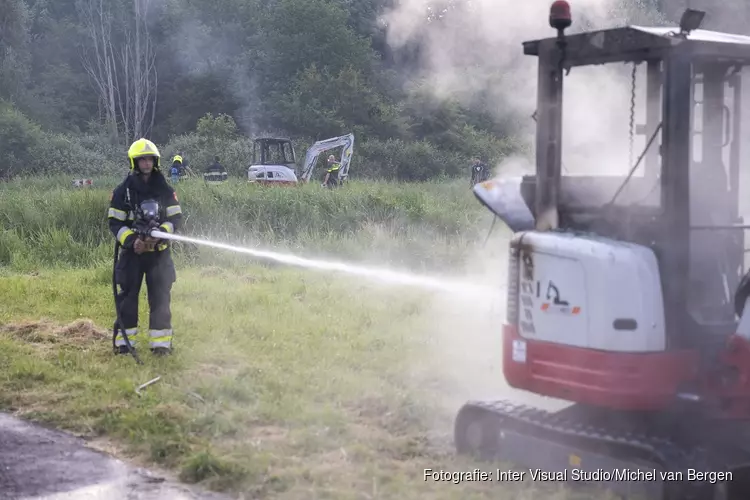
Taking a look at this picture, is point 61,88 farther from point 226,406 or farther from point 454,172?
point 226,406

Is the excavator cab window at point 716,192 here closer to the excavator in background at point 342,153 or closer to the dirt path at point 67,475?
the dirt path at point 67,475

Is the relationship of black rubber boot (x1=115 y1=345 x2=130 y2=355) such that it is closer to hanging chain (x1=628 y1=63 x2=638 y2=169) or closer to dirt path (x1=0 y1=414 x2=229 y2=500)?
dirt path (x1=0 y1=414 x2=229 y2=500)

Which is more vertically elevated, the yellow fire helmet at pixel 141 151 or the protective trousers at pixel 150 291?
the yellow fire helmet at pixel 141 151

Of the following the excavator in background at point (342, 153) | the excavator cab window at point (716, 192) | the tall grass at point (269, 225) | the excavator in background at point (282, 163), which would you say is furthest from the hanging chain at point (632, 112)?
the excavator in background at point (342, 153)

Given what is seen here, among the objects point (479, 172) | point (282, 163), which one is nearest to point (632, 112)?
point (282, 163)

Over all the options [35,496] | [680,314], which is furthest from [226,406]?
[680,314]

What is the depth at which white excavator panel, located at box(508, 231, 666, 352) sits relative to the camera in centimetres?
420

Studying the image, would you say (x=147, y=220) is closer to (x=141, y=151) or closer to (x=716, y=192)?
(x=141, y=151)

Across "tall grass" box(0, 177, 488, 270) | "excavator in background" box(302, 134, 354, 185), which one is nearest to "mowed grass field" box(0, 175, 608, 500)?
"tall grass" box(0, 177, 488, 270)

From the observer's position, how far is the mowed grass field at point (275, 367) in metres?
5.01

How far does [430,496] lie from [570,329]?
3.82 ft

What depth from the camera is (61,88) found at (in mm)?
49656

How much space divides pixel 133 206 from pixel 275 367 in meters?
1.89

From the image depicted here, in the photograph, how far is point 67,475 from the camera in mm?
4992
